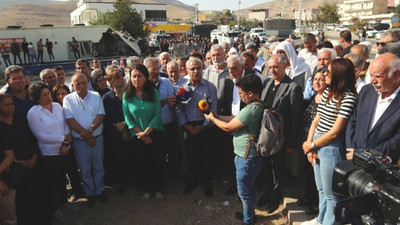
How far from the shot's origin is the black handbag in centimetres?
305

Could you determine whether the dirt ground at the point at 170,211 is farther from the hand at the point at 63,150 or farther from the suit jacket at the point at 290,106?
the suit jacket at the point at 290,106

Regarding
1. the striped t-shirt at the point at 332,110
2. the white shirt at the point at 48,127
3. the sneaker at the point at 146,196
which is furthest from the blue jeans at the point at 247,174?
the white shirt at the point at 48,127

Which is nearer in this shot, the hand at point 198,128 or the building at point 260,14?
the hand at point 198,128

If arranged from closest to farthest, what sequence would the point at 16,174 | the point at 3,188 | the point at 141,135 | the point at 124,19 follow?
the point at 3,188
the point at 16,174
the point at 141,135
the point at 124,19

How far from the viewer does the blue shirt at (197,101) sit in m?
3.89

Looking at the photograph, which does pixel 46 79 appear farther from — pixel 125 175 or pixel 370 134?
pixel 370 134

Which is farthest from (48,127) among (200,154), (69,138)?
(200,154)

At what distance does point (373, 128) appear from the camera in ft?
7.91

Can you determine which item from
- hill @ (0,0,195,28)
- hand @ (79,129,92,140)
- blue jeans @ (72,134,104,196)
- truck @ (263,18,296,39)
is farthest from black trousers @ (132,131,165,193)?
hill @ (0,0,195,28)

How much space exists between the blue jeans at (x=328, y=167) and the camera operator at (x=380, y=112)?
0.14 metres

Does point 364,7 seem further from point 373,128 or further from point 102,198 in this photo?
point 102,198

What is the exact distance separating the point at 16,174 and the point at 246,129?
2557 mm

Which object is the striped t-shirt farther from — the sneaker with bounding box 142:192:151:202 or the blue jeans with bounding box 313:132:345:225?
the sneaker with bounding box 142:192:151:202

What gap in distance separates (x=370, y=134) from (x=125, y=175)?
11.3 feet
